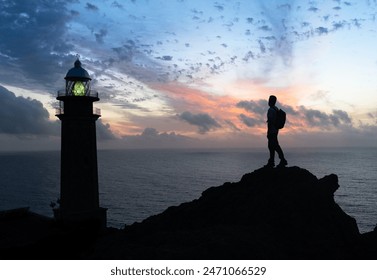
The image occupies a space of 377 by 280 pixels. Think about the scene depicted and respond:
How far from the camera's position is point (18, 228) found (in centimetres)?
2156

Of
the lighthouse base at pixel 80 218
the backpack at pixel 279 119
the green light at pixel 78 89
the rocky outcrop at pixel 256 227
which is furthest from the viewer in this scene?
the green light at pixel 78 89

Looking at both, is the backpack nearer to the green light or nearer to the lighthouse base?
the lighthouse base

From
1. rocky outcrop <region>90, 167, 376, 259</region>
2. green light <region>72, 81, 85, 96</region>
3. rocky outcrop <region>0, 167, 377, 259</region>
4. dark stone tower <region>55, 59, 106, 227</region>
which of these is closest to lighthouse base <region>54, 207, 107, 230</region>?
dark stone tower <region>55, 59, 106, 227</region>

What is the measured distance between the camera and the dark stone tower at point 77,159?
2408 centimetres

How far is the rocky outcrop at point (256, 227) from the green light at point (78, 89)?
13.3 meters

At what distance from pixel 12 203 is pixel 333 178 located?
3283 inches

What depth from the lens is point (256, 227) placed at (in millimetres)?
12711

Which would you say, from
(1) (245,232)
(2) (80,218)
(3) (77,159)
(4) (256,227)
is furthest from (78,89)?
(1) (245,232)

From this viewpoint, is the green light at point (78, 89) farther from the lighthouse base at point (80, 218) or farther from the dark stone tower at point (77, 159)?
the lighthouse base at point (80, 218)

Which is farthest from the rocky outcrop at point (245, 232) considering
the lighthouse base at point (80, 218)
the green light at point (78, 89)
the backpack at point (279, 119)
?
the green light at point (78, 89)

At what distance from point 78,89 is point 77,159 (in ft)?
18.7

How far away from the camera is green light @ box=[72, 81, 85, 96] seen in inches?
998

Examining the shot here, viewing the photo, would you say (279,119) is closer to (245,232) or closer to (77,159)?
(245,232)
